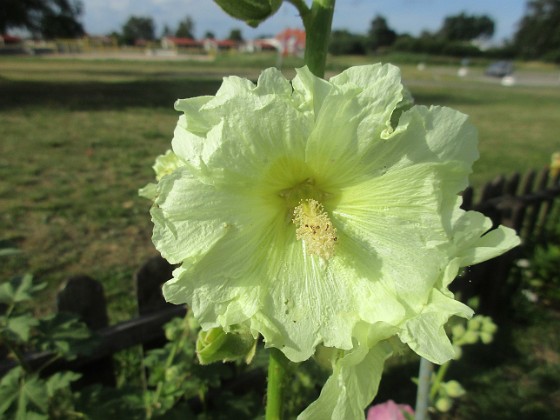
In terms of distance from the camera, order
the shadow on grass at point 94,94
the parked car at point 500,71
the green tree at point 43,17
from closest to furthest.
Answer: the shadow on grass at point 94,94
the green tree at point 43,17
the parked car at point 500,71

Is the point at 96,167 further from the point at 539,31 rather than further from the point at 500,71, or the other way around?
the point at 539,31

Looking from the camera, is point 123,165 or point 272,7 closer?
point 272,7

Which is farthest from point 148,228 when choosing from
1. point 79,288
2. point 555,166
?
point 555,166

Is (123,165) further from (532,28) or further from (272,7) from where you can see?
(532,28)

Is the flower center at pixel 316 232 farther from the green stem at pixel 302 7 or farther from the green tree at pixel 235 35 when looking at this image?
the green tree at pixel 235 35

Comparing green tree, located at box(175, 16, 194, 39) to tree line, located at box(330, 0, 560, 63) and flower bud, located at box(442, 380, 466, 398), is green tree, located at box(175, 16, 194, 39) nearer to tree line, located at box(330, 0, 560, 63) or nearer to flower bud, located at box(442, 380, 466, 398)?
tree line, located at box(330, 0, 560, 63)

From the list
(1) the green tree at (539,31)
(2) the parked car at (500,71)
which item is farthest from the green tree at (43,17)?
(1) the green tree at (539,31)
